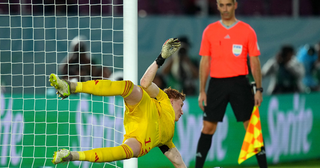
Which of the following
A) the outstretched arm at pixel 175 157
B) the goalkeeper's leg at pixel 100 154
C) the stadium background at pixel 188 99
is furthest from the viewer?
the stadium background at pixel 188 99

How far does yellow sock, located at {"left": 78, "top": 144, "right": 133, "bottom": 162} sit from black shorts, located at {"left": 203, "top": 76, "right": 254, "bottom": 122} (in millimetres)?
1429

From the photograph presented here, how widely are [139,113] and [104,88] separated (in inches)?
17.8

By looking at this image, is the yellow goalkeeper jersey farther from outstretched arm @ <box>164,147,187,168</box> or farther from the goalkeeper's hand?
the goalkeeper's hand

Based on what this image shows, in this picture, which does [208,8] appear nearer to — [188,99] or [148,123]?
[188,99]

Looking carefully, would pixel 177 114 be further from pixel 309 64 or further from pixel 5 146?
pixel 309 64

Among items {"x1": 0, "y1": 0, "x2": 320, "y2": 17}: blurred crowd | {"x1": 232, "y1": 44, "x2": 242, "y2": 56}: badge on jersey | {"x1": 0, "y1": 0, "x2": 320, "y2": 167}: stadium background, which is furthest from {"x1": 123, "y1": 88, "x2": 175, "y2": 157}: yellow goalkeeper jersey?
{"x1": 0, "y1": 0, "x2": 320, "y2": 17}: blurred crowd

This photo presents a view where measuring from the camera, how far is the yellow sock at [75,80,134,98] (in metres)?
3.24

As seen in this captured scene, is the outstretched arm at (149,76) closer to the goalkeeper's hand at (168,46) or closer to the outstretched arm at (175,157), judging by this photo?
the goalkeeper's hand at (168,46)

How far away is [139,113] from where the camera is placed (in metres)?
3.62

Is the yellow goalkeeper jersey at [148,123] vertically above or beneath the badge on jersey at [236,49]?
beneath

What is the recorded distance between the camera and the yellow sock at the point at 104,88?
3236mm

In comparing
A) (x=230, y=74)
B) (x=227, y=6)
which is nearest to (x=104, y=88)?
(x=230, y=74)

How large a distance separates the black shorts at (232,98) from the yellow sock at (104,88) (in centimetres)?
142

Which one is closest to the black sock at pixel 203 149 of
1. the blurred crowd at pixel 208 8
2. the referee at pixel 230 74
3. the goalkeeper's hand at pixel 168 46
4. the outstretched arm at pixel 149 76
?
the referee at pixel 230 74
